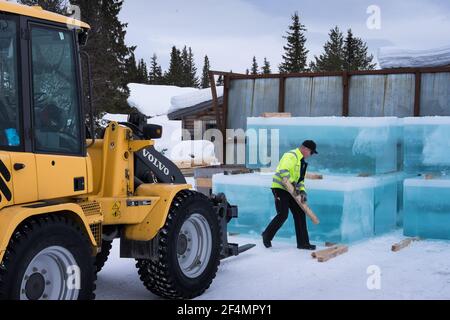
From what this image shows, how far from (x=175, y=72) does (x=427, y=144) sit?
66.5m

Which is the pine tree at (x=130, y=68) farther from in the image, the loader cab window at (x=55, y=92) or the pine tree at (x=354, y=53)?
the loader cab window at (x=55, y=92)

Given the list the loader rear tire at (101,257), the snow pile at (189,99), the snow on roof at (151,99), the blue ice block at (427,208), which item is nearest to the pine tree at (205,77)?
the snow on roof at (151,99)

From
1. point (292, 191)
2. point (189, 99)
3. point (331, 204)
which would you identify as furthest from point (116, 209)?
point (189, 99)

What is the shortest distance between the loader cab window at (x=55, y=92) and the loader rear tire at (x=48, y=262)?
25.0 inches

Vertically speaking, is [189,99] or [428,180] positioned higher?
[189,99]

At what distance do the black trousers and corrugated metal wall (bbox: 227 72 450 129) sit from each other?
3.92 meters

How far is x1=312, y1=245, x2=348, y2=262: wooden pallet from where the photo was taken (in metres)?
8.27

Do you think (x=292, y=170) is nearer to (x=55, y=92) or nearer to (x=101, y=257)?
(x=101, y=257)

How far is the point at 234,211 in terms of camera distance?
7.82 metres

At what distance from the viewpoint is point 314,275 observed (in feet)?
24.6

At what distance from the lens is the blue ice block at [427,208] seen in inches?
378

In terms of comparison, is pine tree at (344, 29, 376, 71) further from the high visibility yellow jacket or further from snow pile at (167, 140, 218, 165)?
the high visibility yellow jacket

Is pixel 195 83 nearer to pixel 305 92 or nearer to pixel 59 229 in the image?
pixel 305 92
